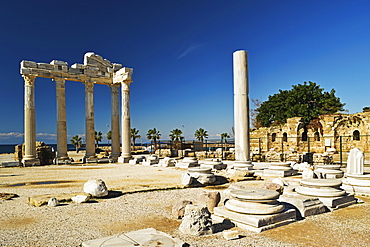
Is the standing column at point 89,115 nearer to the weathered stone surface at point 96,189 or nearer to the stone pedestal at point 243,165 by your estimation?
the stone pedestal at point 243,165

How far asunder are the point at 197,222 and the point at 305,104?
1722 inches

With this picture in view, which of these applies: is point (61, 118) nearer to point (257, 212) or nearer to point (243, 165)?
point (243, 165)

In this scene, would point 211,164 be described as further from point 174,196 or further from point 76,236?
point 76,236

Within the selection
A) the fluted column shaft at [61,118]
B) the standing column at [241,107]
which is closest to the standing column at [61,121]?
the fluted column shaft at [61,118]

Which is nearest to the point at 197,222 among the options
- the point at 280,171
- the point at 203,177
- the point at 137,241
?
the point at 137,241

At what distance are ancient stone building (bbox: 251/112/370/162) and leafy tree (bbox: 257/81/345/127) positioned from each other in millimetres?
5013

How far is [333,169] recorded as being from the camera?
1488cm

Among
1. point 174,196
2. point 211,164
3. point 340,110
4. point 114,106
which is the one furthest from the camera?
point 340,110

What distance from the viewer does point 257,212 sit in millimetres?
6457

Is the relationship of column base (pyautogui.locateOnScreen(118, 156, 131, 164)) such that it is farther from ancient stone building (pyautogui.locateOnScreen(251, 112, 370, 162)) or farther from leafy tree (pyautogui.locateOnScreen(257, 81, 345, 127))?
leafy tree (pyautogui.locateOnScreen(257, 81, 345, 127))

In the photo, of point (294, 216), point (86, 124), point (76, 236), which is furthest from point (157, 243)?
point (86, 124)

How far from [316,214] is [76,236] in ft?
20.8

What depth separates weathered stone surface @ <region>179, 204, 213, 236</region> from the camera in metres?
5.94

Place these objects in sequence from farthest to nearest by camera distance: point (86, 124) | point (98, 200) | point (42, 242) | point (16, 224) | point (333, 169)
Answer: point (86, 124) → point (333, 169) → point (98, 200) → point (16, 224) → point (42, 242)
